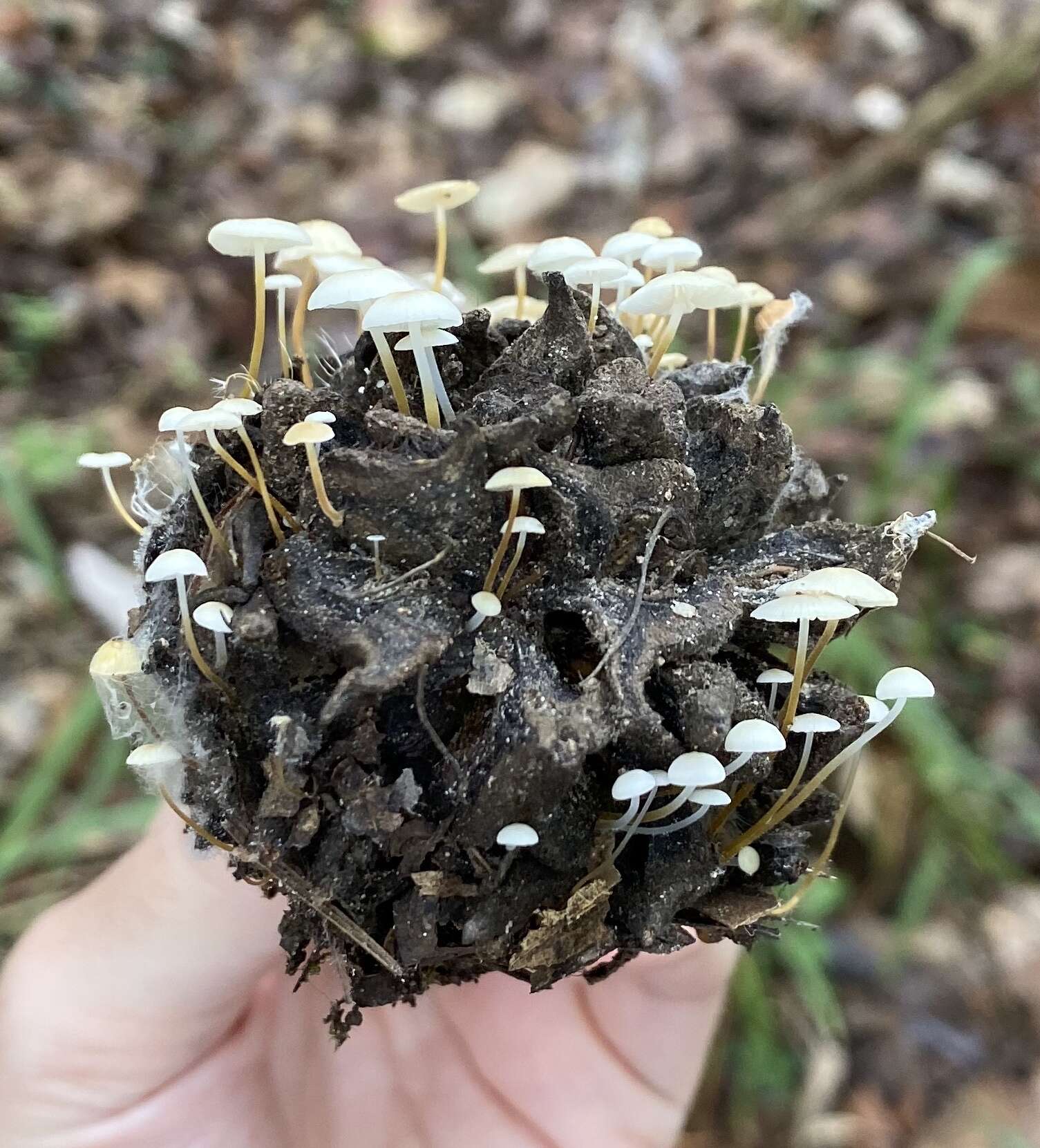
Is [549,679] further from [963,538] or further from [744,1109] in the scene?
[963,538]

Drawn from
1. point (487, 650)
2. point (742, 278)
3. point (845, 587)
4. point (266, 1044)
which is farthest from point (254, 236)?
point (742, 278)

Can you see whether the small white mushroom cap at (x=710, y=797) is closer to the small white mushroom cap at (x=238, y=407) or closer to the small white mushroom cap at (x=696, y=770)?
the small white mushroom cap at (x=696, y=770)

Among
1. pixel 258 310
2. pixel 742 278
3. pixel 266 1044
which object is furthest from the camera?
pixel 742 278

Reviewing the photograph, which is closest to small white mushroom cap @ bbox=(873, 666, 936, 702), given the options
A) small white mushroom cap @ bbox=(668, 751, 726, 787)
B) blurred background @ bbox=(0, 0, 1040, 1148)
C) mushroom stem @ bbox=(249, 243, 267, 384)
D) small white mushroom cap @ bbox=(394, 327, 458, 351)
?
small white mushroom cap @ bbox=(668, 751, 726, 787)

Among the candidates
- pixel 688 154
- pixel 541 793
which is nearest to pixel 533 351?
pixel 541 793

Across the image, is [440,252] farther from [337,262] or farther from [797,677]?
[797,677]
